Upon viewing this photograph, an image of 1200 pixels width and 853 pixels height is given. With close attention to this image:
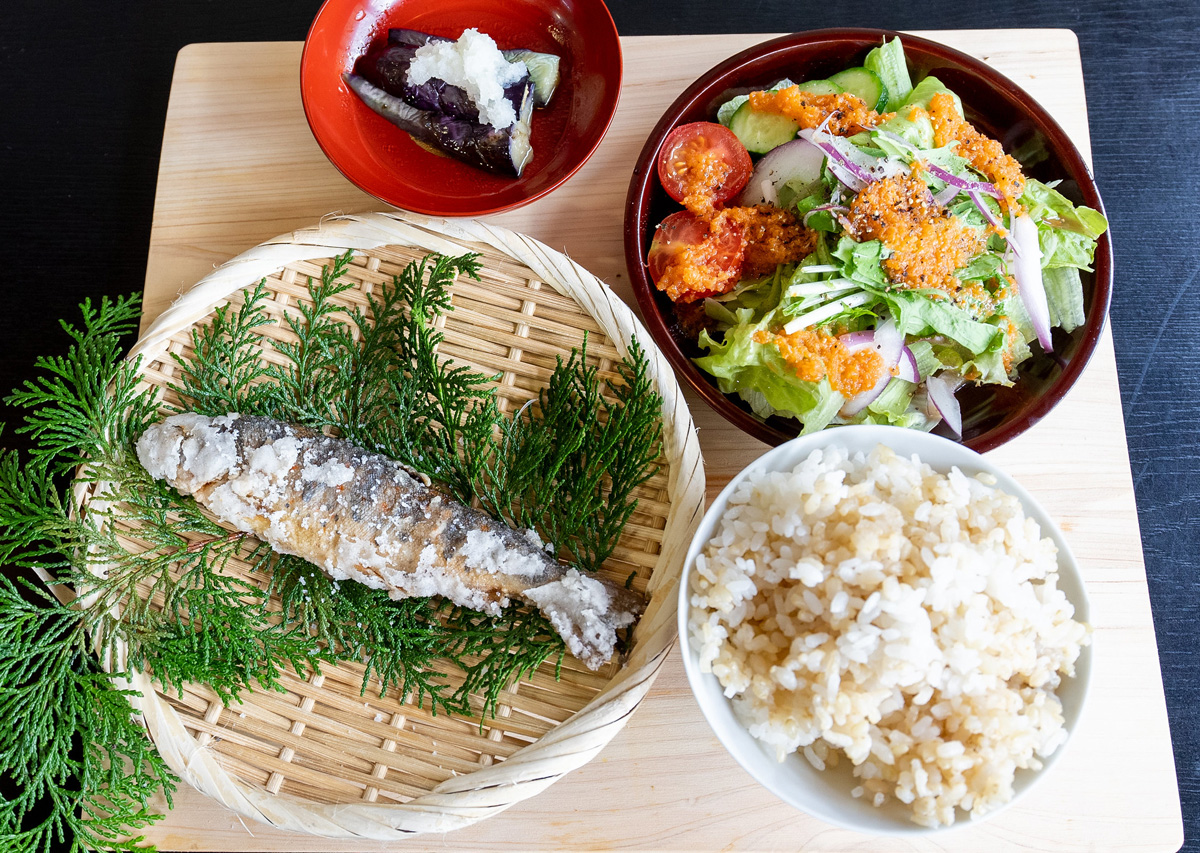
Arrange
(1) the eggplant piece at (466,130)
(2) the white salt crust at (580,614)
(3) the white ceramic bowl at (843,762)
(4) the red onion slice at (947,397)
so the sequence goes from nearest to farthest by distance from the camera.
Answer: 1. (3) the white ceramic bowl at (843,762)
2. (2) the white salt crust at (580,614)
3. (4) the red onion slice at (947,397)
4. (1) the eggplant piece at (466,130)

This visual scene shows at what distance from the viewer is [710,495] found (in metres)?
1.60

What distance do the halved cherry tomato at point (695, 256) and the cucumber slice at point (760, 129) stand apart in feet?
0.61

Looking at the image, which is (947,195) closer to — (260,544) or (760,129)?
(760,129)

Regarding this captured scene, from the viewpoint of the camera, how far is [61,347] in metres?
2.02

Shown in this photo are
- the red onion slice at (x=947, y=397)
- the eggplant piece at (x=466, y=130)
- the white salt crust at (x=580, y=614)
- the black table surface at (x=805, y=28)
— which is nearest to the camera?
the white salt crust at (x=580, y=614)

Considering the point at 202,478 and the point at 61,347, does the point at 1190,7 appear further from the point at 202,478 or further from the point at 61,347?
the point at 61,347

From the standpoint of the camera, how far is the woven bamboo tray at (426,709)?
1.32 metres

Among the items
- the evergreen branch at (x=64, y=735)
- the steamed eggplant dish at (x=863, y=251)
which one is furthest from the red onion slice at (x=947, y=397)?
the evergreen branch at (x=64, y=735)

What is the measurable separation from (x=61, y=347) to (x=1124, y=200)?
2643 millimetres

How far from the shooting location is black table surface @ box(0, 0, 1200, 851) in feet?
6.21

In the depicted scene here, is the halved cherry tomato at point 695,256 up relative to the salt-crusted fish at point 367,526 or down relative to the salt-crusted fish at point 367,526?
up

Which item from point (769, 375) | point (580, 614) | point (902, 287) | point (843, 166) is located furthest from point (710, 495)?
point (843, 166)

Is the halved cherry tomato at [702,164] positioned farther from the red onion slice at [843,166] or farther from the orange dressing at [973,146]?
the orange dressing at [973,146]

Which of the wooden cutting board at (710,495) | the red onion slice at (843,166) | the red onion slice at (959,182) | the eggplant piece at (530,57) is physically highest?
the eggplant piece at (530,57)
